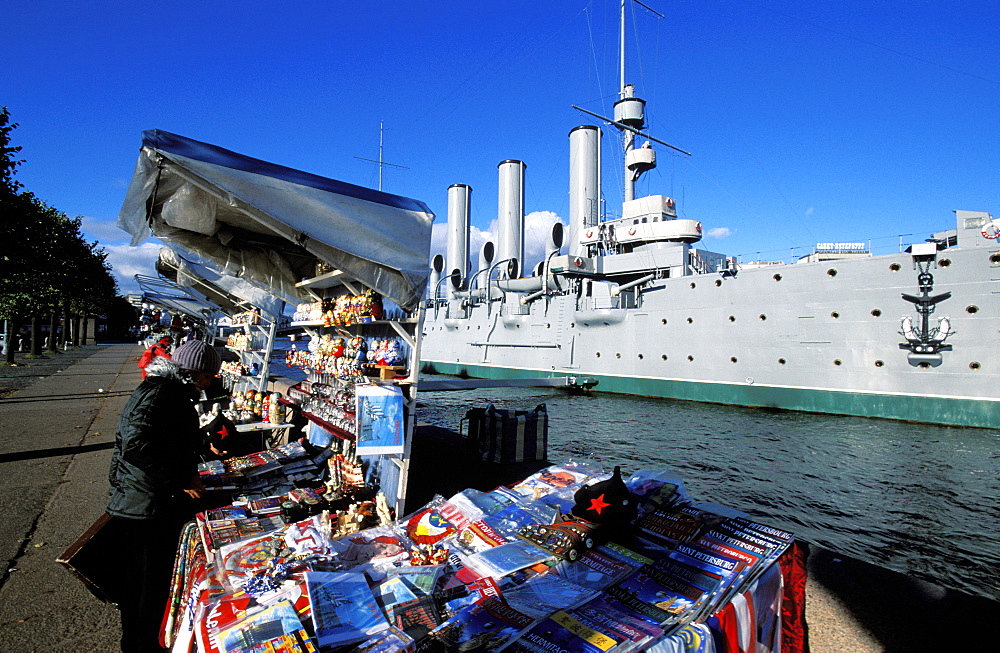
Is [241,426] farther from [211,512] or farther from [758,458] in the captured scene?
[758,458]

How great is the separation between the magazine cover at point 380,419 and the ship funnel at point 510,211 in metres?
31.4

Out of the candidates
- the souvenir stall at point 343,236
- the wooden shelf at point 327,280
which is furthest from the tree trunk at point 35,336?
the souvenir stall at point 343,236

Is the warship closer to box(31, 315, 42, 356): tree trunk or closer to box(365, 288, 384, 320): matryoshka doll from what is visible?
box(365, 288, 384, 320): matryoshka doll

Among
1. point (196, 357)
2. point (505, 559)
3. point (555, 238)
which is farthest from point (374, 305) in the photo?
point (555, 238)

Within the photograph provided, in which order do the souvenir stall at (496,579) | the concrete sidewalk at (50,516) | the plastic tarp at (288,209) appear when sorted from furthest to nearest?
1. the plastic tarp at (288,209)
2. the concrete sidewalk at (50,516)
3. the souvenir stall at (496,579)

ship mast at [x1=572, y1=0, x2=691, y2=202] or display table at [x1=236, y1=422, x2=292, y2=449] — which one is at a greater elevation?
ship mast at [x1=572, y1=0, x2=691, y2=202]

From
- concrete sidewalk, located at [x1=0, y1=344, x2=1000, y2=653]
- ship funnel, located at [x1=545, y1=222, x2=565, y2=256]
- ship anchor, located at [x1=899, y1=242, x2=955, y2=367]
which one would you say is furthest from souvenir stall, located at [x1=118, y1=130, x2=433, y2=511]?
ship funnel, located at [x1=545, y1=222, x2=565, y2=256]

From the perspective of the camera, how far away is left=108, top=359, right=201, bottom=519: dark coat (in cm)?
296

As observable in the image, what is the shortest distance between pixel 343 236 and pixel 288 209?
419mm

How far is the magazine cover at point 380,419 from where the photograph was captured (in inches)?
153

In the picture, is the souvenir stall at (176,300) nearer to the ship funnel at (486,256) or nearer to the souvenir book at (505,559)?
the souvenir book at (505,559)

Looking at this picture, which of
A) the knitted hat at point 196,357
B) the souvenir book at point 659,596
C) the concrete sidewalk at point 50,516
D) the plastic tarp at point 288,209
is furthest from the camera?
the plastic tarp at point 288,209

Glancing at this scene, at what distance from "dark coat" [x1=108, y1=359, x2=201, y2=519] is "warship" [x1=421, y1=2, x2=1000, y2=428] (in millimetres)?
9063

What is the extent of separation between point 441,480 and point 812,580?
137 inches
